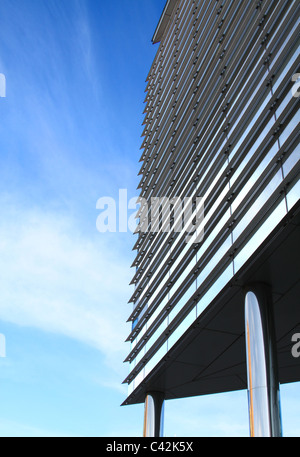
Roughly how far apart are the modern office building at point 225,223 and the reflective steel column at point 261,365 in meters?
0.02

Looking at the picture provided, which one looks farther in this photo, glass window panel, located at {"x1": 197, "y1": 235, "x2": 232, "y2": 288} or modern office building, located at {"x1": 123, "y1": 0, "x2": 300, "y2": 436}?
glass window panel, located at {"x1": 197, "y1": 235, "x2": 232, "y2": 288}

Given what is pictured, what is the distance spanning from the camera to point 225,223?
1009cm

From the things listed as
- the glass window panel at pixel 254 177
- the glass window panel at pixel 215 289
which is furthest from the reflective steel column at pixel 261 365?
the glass window panel at pixel 254 177

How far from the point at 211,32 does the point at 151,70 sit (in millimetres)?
11122

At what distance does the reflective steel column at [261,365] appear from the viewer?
7895 millimetres

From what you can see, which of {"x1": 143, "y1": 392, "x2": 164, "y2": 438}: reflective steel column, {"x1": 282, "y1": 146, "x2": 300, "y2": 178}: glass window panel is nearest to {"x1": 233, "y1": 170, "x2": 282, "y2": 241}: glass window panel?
{"x1": 282, "y1": 146, "x2": 300, "y2": 178}: glass window panel

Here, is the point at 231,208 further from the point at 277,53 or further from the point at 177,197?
the point at 177,197

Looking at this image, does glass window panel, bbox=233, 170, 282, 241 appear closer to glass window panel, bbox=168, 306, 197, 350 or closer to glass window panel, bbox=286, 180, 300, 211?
glass window panel, bbox=286, 180, 300, 211

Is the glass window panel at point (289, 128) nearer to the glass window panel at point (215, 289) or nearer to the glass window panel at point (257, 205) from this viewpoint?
the glass window panel at point (257, 205)

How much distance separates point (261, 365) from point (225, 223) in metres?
2.97

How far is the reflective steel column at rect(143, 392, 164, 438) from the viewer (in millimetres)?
14781

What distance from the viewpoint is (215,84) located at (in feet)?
42.0

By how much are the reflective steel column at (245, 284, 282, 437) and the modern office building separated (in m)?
0.02
